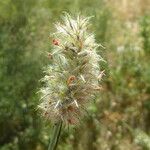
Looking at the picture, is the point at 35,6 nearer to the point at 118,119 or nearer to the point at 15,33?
the point at 15,33

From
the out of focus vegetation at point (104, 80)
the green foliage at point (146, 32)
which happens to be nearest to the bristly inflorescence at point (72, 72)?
the out of focus vegetation at point (104, 80)

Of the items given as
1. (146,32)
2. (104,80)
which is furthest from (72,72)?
(146,32)

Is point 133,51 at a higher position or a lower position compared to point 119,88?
higher

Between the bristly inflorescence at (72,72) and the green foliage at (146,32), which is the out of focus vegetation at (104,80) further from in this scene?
the bristly inflorescence at (72,72)

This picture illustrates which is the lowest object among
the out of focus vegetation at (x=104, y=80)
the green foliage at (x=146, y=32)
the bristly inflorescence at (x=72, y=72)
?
the bristly inflorescence at (x=72, y=72)

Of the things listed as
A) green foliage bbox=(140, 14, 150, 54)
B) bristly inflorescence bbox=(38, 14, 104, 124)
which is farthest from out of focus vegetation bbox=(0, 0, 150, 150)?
bristly inflorescence bbox=(38, 14, 104, 124)

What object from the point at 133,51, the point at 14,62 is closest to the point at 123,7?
the point at 133,51

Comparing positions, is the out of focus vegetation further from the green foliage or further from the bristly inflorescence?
the bristly inflorescence
